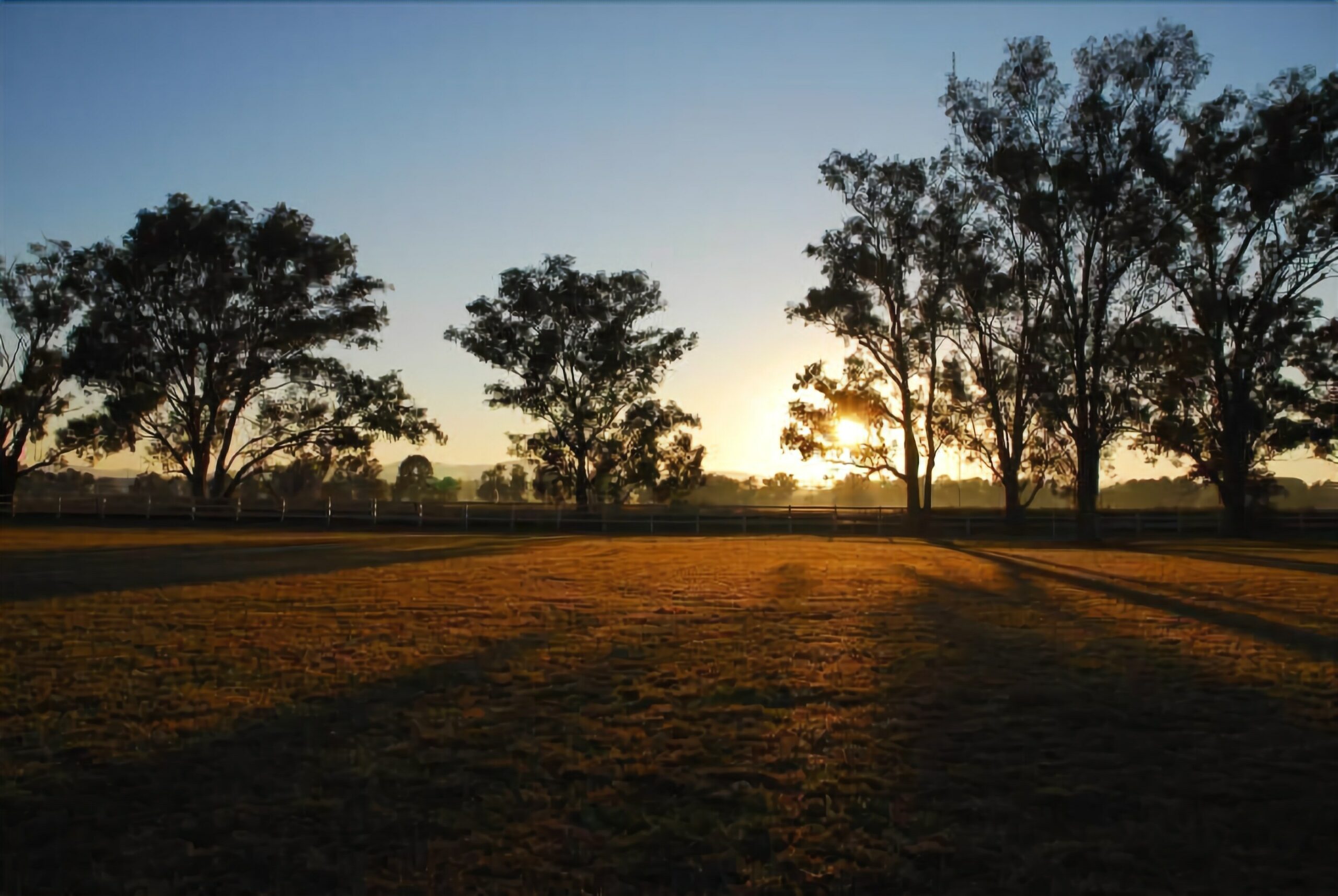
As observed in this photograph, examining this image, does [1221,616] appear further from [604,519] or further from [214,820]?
[604,519]

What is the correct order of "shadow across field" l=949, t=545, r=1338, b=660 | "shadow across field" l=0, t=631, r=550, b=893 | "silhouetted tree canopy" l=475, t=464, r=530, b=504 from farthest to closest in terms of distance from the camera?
"silhouetted tree canopy" l=475, t=464, r=530, b=504, "shadow across field" l=949, t=545, r=1338, b=660, "shadow across field" l=0, t=631, r=550, b=893

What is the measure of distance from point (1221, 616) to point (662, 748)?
32.9 ft

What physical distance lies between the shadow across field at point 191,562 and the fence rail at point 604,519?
14.0 m

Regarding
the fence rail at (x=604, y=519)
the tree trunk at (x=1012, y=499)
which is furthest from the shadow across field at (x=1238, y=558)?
the tree trunk at (x=1012, y=499)

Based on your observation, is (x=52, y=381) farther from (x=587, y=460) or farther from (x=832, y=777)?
(x=832, y=777)

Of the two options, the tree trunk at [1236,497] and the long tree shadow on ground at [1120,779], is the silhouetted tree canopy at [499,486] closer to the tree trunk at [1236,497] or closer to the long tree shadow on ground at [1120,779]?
the tree trunk at [1236,497]

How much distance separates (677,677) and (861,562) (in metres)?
16.7

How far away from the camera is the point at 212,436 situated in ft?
168

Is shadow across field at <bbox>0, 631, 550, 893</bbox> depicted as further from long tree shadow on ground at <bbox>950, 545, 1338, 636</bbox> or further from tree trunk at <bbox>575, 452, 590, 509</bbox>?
tree trunk at <bbox>575, 452, 590, 509</bbox>

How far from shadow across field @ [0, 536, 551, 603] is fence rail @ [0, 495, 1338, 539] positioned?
14.0 meters

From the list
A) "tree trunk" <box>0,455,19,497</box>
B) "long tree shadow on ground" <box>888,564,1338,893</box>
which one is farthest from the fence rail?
"long tree shadow on ground" <box>888,564,1338,893</box>

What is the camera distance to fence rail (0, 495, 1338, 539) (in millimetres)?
46375

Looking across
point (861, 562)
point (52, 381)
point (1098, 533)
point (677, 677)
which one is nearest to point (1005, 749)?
point (677, 677)

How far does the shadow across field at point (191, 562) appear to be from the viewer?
16.6m
